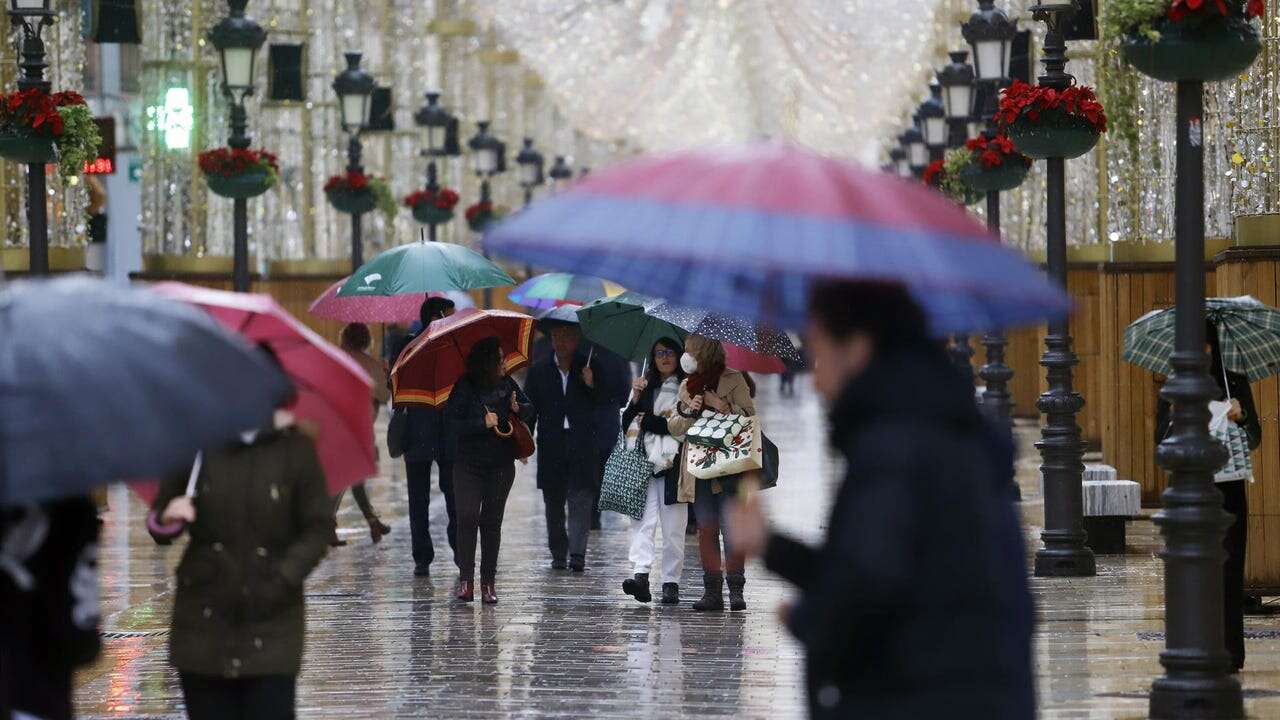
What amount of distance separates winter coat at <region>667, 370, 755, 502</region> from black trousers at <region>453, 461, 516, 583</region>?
1.24 m

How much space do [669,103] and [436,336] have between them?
214ft

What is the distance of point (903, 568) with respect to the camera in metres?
5.21

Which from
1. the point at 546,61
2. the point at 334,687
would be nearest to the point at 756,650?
A: the point at 334,687

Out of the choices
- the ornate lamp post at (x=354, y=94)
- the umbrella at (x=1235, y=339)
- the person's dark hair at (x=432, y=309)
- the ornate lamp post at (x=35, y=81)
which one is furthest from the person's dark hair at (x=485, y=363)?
the ornate lamp post at (x=354, y=94)

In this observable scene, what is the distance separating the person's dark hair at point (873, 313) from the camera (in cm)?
546

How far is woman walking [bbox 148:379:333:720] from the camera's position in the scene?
7.25m

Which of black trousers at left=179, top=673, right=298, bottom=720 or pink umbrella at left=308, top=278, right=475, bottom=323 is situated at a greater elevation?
pink umbrella at left=308, top=278, right=475, bottom=323

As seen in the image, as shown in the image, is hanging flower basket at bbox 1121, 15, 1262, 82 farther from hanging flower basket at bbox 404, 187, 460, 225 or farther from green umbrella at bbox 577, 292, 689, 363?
hanging flower basket at bbox 404, 187, 460, 225

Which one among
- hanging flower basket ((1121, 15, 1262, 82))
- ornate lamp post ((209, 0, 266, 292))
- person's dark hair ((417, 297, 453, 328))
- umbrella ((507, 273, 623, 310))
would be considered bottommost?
A: person's dark hair ((417, 297, 453, 328))

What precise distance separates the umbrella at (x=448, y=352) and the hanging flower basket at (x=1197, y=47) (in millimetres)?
5721

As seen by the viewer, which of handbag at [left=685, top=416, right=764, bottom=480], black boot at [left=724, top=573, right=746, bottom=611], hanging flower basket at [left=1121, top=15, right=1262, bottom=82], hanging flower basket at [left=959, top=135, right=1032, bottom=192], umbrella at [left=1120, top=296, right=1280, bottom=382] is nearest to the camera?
hanging flower basket at [left=1121, top=15, right=1262, bottom=82]

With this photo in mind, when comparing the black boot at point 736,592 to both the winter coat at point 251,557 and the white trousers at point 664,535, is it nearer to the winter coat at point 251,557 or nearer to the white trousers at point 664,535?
the white trousers at point 664,535

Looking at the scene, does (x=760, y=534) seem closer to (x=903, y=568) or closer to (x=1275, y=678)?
(x=903, y=568)

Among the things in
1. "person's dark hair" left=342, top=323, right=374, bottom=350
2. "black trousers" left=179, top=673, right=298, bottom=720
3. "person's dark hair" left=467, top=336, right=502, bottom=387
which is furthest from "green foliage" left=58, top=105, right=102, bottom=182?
"black trousers" left=179, top=673, right=298, bottom=720
